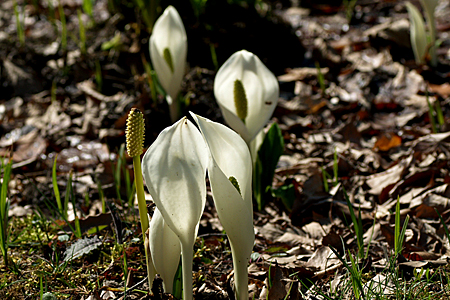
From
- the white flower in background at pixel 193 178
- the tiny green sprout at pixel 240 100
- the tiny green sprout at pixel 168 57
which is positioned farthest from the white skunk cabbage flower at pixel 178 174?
the tiny green sprout at pixel 168 57

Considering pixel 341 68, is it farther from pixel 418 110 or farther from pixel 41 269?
pixel 41 269

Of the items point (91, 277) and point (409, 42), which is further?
point (409, 42)

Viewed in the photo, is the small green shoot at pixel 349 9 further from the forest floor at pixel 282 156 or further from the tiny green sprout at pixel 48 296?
the tiny green sprout at pixel 48 296

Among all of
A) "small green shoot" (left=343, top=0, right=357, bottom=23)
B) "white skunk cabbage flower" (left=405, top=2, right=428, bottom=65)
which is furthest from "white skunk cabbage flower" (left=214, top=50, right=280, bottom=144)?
"small green shoot" (left=343, top=0, right=357, bottom=23)

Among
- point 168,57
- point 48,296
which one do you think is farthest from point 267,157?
point 48,296

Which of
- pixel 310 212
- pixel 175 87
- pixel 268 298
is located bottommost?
pixel 310 212

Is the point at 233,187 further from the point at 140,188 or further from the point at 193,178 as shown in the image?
the point at 140,188

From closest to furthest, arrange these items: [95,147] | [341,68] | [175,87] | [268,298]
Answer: [268,298] < [175,87] < [95,147] < [341,68]

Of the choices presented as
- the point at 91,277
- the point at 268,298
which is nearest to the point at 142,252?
the point at 91,277
